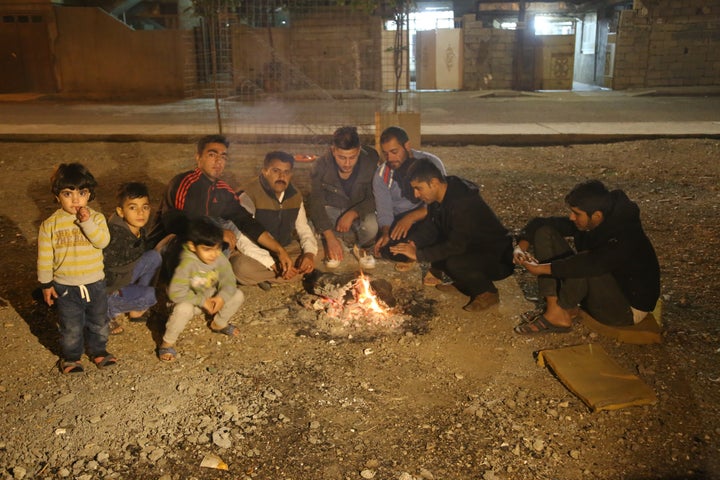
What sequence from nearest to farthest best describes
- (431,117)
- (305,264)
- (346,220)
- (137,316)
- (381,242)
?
(137,316) → (305,264) → (381,242) → (346,220) → (431,117)

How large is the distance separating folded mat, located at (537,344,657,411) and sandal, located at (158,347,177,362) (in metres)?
2.47

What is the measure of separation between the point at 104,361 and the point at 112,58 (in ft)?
61.1

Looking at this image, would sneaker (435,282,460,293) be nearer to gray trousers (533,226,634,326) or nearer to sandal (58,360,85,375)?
gray trousers (533,226,634,326)

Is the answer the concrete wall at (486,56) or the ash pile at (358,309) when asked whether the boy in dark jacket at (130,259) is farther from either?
the concrete wall at (486,56)

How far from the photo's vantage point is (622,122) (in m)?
13.4

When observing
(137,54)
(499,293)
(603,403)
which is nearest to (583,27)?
(137,54)

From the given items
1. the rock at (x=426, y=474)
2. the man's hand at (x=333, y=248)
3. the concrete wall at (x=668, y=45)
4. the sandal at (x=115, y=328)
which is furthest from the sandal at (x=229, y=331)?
the concrete wall at (x=668, y=45)

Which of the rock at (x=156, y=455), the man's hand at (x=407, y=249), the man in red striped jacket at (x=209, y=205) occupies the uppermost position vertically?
the man in red striped jacket at (x=209, y=205)

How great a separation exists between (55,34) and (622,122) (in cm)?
1720

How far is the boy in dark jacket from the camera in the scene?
4.48 metres

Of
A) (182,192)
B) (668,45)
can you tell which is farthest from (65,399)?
(668,45)

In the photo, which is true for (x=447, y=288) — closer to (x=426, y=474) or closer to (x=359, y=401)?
(x=359, y=401)

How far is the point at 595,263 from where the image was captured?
423 centimetres

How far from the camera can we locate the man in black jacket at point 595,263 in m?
4.22
